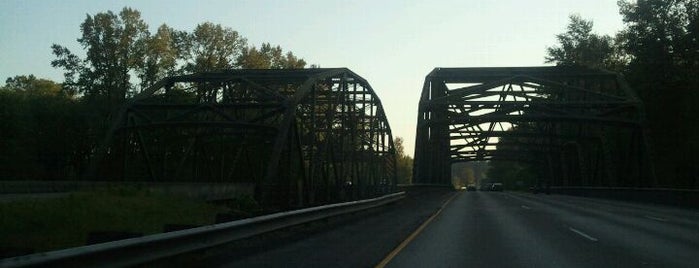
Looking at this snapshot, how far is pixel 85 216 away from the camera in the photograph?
17.8 m

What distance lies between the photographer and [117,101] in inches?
2363

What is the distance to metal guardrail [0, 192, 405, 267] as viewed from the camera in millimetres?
6492

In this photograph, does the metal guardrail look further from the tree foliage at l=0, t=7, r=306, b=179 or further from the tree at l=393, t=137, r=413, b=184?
the tree at l=393, t=137, r=413, b=184

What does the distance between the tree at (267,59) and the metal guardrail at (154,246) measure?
52.4m

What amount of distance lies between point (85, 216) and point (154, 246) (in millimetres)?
10086

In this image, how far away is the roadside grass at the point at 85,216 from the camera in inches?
597

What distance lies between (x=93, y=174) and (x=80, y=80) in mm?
28035

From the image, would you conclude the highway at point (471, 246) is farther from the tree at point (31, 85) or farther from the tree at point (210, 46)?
the tree at point (31, 85)

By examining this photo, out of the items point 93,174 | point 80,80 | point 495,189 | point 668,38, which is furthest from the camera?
point 495,189

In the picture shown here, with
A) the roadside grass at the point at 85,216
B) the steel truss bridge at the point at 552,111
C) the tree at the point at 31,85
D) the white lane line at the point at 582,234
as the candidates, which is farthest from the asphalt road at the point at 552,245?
the tree at the point at 31,85

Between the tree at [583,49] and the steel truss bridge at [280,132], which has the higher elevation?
the tree at [583,49]

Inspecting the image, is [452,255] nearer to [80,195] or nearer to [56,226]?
[56,226]

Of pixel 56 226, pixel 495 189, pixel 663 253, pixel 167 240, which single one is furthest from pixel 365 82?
pixel 495 189

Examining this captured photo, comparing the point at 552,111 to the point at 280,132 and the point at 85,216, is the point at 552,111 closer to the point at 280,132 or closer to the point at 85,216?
the point at 280,132
